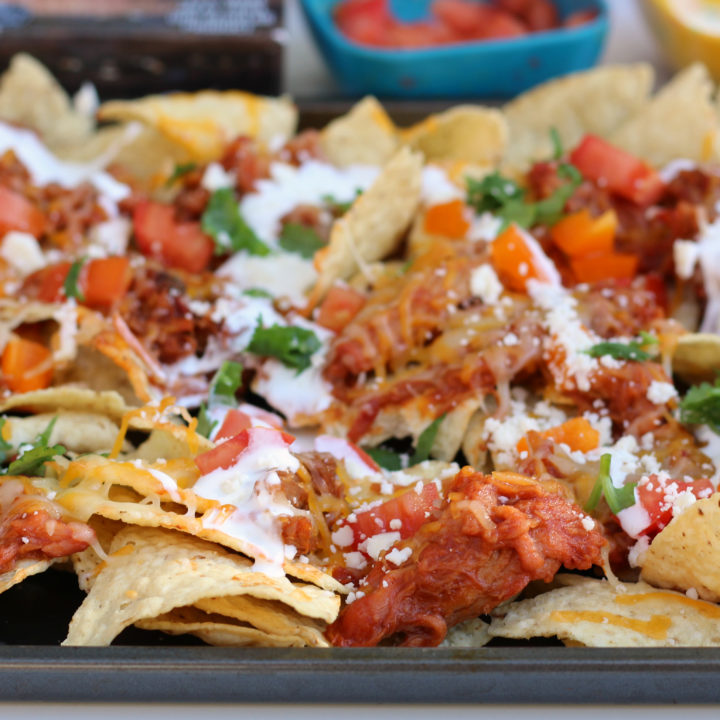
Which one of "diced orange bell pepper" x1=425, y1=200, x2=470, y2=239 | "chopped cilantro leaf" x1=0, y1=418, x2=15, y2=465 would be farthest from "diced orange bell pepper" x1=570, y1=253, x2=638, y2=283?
"chopped cilantro leaf" x1=0, y1=418, x2=15, y2=465

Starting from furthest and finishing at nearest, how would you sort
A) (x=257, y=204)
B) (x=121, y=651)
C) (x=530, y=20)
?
1. (x=530, y=20)
2. (x=257, y=204)
3. (x=121, y=651)

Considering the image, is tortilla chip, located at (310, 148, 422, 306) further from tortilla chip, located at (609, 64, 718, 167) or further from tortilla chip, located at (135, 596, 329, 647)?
tortilla chip, located at (135, 596, 329, 647)

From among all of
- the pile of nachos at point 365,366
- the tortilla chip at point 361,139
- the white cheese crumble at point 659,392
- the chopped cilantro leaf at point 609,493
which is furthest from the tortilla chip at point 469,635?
the tortilla chip at point 361,139

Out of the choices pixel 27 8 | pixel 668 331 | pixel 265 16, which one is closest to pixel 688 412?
pixel 668 331

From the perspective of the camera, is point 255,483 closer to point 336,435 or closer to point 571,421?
point 336,435

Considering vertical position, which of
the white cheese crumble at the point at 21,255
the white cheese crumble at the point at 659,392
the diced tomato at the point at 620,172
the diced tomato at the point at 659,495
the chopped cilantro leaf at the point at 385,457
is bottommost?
the chopped cilantro leaf at the point at 385,457

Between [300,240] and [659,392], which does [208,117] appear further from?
[659,392]

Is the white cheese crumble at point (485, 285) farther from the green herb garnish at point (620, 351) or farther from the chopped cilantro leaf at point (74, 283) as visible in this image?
the chopped cilantro leaf at point (74, 283)
